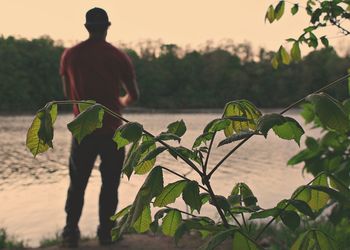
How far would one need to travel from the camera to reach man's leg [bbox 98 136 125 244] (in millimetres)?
5152

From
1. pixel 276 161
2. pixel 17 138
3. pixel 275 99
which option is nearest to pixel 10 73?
pixel 275 99

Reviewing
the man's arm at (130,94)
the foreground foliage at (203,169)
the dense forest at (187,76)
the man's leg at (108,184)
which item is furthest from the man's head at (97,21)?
the dense forest at (187,76)

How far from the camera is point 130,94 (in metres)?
5.05

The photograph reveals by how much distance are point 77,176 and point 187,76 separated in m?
102

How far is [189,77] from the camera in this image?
106 meters

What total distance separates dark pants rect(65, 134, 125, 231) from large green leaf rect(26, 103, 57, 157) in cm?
373

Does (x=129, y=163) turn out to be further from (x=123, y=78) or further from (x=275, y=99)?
(x=275, y=99)

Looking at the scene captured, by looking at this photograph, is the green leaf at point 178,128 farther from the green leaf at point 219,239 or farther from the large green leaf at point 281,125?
the green leaf at point 219,239

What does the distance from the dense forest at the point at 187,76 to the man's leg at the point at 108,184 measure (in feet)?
273

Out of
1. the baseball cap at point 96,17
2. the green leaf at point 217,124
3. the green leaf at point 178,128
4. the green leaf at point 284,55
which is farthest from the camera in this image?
the baseball cap at point 96,17

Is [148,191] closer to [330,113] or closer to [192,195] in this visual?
[192,195]

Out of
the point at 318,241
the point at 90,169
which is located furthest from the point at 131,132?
the point at 90,169

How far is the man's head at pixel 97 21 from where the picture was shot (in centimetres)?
487

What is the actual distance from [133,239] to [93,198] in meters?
7.59
